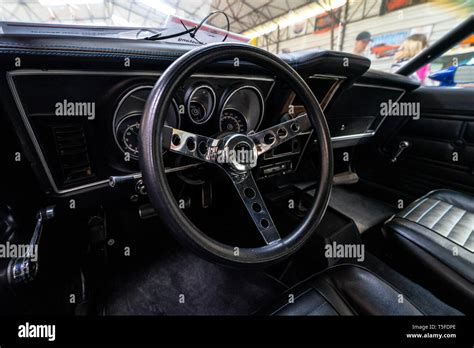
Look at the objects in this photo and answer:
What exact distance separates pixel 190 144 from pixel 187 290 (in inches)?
36.5

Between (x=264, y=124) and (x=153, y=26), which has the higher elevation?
(x=153, y=26)

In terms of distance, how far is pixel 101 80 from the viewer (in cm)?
76

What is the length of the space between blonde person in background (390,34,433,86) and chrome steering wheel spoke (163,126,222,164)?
1793 mm

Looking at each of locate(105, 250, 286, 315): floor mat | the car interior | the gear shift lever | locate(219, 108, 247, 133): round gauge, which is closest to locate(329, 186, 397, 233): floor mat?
the car interior

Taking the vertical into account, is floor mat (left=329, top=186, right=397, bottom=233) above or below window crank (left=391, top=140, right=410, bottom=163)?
below

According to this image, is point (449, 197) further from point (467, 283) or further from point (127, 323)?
point (127, 323)

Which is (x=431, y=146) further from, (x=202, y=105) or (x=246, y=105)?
(x=202, y=105)

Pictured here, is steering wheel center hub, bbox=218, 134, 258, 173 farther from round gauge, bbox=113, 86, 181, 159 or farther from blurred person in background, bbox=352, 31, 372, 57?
blurred person in background, bbox=352, 31, 372, 57

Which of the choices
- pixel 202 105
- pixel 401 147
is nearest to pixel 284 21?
pixel 401 147

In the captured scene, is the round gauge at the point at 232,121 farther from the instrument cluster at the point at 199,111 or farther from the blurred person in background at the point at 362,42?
the blurred person in background at the point at 362,42

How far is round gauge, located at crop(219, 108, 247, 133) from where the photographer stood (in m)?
1.04

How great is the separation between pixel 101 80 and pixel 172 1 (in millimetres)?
1198

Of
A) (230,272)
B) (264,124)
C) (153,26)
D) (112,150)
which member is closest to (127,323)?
(112,150)

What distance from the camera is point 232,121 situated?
1.07m
